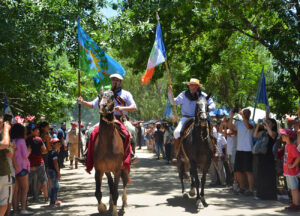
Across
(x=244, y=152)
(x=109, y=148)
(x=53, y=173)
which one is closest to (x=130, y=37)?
(x=244, y=152)

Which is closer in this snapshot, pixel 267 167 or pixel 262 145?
pixel 262 145

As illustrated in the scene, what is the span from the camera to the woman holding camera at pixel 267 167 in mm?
11367

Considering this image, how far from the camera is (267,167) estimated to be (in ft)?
38.1

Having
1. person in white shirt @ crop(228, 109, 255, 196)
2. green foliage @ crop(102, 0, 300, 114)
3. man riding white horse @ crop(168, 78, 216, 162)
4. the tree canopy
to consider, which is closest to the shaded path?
person in white shirt @ crop(228, 109, 255, 196)

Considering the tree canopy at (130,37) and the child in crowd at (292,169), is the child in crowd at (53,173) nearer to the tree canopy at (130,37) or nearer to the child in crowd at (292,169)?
the tree canopy at (130,37)

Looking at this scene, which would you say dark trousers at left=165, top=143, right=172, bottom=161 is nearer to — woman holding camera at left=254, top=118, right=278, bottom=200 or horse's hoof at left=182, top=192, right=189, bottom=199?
horse's hoof at left=182, top=192, right=189, bottom=199

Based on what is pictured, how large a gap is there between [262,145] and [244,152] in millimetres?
904

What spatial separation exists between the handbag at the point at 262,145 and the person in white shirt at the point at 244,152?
2.01ft

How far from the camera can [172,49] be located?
838 inches

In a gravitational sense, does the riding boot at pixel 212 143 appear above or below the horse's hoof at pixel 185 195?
above

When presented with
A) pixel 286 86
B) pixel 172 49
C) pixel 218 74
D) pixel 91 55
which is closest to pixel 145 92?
pixel 218 74

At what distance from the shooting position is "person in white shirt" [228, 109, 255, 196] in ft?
39.9

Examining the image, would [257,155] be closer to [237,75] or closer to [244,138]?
[244,138]

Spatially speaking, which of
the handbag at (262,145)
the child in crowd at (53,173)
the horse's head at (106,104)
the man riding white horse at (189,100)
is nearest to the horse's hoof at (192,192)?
the man riding white horse at (189,100)
